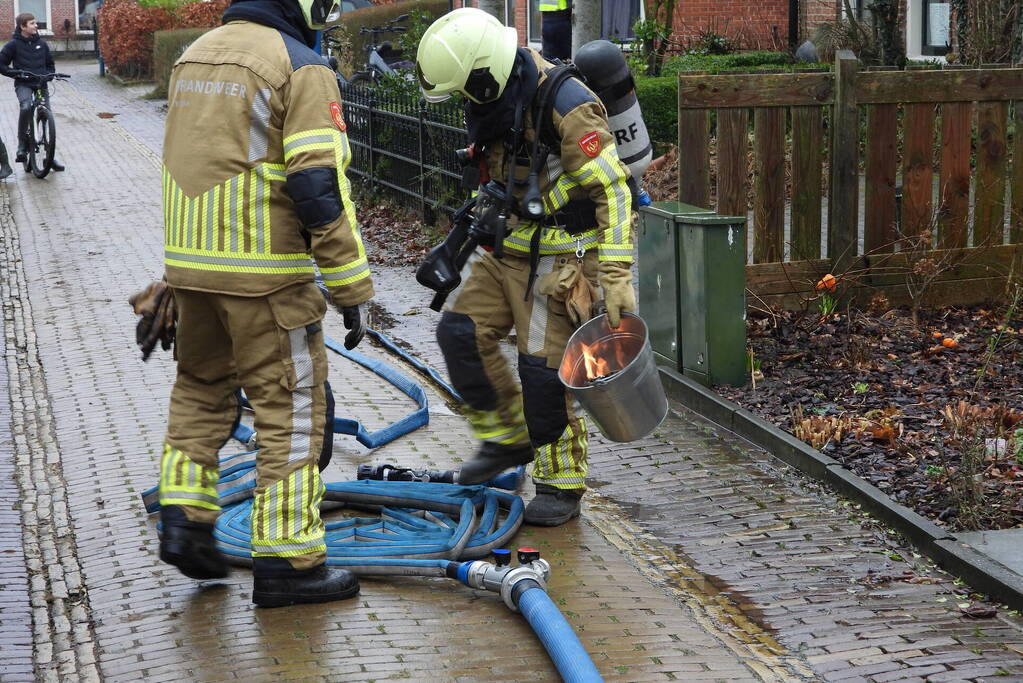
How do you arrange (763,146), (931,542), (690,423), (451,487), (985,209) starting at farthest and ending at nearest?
(985,209) < (763,146) < (690,423) < (451,487) < (931,542)

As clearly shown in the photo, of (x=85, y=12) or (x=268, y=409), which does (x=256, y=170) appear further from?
(x=85, y=12)

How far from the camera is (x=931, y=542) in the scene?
4816 millimetres

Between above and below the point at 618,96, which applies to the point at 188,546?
below

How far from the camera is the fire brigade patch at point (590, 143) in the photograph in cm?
475

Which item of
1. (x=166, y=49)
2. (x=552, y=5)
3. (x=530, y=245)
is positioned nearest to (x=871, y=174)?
(x=552, y=5)

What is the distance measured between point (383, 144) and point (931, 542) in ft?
29.3

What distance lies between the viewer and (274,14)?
429 cm

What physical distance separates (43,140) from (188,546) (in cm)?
1250

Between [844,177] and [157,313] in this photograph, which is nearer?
[157,313]

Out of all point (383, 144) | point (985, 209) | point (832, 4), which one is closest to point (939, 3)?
point (832, 4)

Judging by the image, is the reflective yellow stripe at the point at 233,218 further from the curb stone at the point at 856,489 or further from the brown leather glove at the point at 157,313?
the curb stone at the point at 856,489

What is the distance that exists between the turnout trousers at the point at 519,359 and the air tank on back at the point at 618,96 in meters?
0.59

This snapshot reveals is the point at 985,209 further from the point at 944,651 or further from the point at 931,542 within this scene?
the point at 944,651

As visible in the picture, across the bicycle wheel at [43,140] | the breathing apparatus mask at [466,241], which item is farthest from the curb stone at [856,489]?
the bicycle wheel at [43,140]
